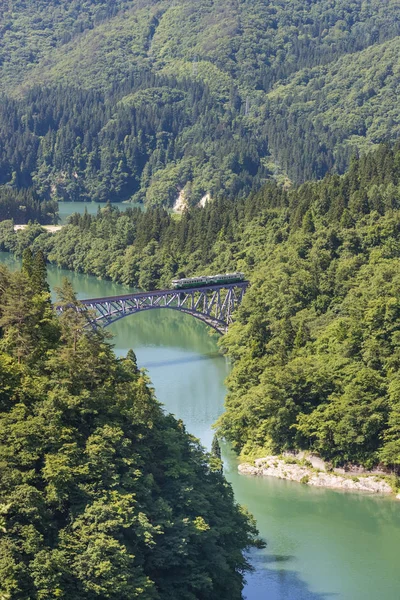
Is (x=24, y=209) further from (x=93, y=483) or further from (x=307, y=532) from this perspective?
(x=93, y=483)

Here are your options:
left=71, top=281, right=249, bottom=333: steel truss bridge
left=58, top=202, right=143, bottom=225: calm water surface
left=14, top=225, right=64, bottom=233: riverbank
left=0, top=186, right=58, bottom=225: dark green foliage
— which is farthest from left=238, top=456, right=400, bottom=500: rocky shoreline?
left=58, top=202, right=143, bottom=225: calm water surface

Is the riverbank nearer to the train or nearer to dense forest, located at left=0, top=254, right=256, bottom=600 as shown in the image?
the train

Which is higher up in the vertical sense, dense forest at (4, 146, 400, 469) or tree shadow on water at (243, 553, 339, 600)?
dense forest at (4, 146, 400, 469)

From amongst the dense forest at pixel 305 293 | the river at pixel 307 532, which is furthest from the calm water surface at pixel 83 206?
the river at pixel 307 532

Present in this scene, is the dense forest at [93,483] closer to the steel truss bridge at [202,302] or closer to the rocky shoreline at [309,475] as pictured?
the rocky shoreline at [309,475]

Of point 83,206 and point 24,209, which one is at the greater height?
point 24,209

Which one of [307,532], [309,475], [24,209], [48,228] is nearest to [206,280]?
[309,475]
